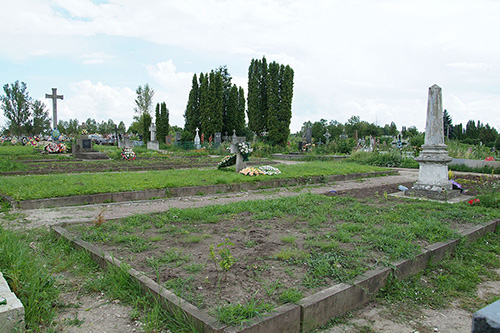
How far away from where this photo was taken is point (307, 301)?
2732 millimetres

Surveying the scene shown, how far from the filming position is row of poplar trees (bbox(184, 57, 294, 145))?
105ft

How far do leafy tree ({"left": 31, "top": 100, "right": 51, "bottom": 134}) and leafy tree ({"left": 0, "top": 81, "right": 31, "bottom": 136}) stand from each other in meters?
0.74

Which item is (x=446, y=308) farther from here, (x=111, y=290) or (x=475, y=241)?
(x=111, y=290)

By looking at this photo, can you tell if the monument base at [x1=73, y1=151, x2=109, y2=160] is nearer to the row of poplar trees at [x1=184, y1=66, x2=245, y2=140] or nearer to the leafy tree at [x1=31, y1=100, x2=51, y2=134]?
the row of poplar trees at [x1=184, y1=66, x2=245, y2=140]

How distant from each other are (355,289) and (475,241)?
124 inches

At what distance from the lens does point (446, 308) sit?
3.21m

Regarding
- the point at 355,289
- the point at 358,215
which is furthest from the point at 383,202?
the point at 355,289

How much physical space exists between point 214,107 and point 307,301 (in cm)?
3409

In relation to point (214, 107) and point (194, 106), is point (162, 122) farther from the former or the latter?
point (214, 107)

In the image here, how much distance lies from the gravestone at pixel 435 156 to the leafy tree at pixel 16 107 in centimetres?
5215

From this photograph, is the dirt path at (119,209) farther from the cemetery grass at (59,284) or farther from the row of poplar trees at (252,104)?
the row of poplar trees at (252,104)

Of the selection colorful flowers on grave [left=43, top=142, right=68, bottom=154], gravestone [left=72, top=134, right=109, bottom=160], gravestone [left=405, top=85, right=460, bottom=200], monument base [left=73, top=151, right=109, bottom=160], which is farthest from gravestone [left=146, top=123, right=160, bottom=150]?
gravestone [left=405, top=85, right=460, bottom=200]

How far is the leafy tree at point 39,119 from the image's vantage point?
47719mm

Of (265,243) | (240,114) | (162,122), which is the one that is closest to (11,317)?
(265,243)
